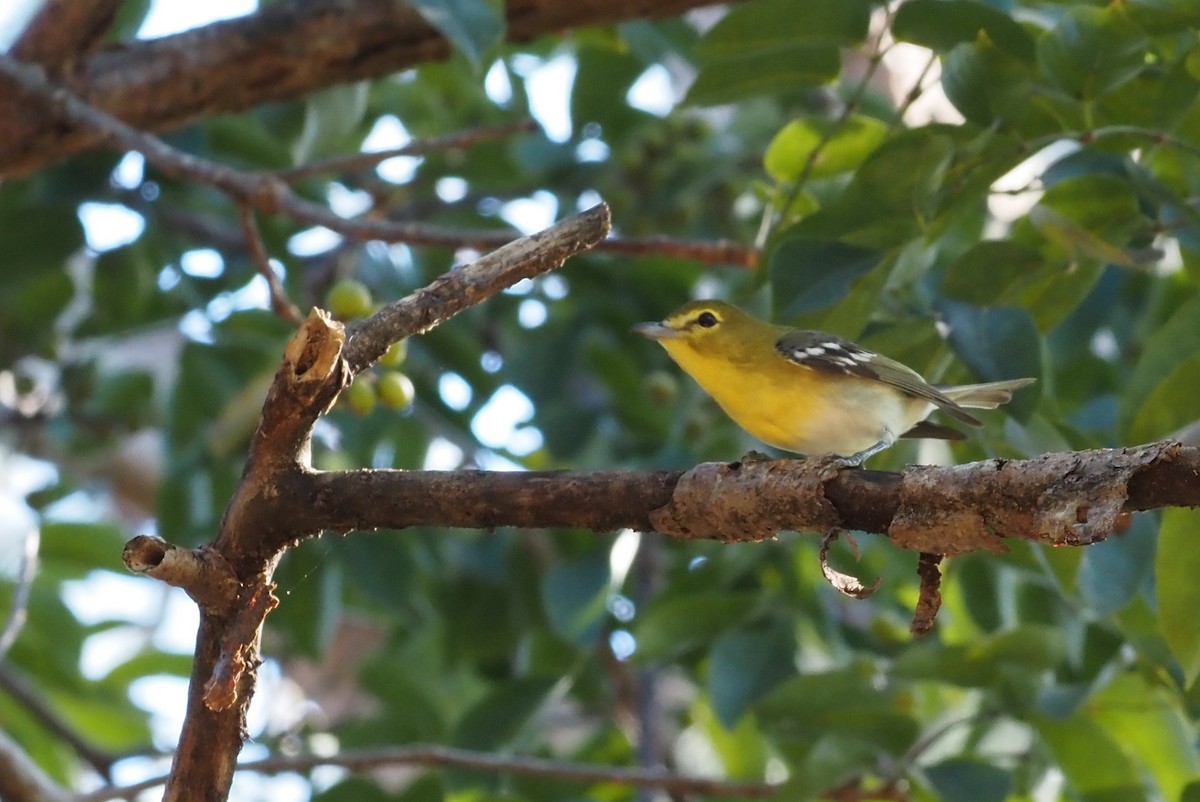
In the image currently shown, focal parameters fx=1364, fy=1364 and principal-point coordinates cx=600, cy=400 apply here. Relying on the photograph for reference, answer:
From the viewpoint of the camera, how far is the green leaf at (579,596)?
4.60 m

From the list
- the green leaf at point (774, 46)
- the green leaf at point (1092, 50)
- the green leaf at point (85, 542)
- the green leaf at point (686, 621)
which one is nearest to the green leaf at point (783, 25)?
the green leaf at point (774, 46)

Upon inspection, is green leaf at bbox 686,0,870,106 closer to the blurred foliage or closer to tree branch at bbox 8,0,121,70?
the blurred foliage

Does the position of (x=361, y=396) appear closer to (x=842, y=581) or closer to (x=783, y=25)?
(x=783, y=25)

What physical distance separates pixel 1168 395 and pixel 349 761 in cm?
239

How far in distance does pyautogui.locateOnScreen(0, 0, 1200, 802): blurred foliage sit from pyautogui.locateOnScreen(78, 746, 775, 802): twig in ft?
0.56

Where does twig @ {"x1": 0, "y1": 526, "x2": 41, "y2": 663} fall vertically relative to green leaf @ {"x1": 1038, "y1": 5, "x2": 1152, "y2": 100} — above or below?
below

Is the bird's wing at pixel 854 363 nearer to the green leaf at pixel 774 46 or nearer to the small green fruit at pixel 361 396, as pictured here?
the green leaf at pixel 774 46

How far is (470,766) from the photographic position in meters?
4.15

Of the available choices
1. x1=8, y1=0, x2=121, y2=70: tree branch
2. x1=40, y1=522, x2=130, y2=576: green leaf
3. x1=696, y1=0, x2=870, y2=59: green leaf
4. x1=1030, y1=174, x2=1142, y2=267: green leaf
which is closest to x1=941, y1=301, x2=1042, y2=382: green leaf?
x1=1030, y1=174, x2=1142, y2=267: green leaf

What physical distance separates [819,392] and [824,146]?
2.22ft

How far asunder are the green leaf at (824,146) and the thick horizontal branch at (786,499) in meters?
1.56

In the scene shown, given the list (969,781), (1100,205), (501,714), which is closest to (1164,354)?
(1100,205)

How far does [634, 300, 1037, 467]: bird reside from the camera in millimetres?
3541

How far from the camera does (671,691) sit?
868 cm
